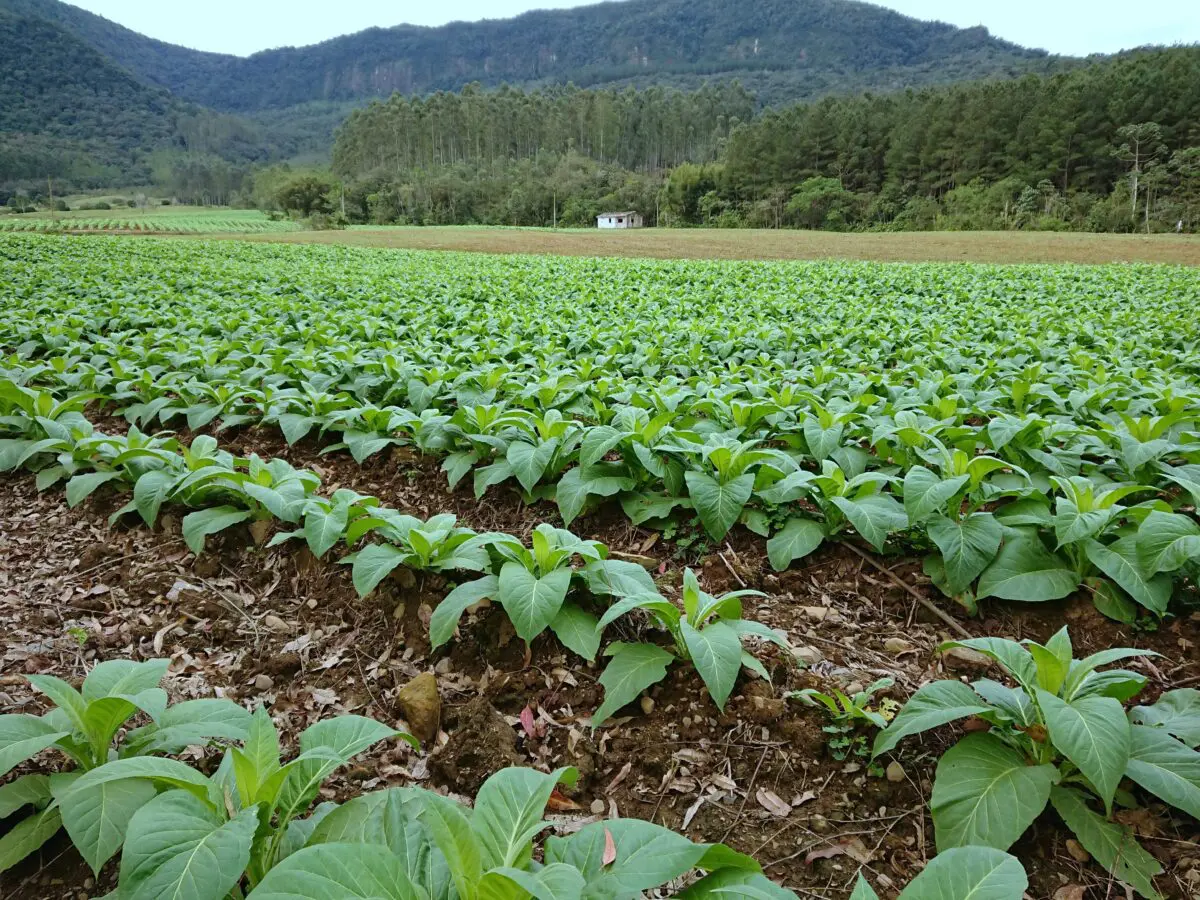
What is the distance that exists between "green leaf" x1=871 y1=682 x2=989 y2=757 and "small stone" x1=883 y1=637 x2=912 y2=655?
623 mm

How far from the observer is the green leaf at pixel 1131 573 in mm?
2510

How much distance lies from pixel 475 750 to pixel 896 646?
67.8 inches

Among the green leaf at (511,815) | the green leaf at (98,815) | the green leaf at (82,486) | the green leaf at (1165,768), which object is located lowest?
the green leaf at (98,815)

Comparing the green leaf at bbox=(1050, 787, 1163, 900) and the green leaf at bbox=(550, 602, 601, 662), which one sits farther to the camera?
the green leaf at bbox=(550, 602, 601, 662)

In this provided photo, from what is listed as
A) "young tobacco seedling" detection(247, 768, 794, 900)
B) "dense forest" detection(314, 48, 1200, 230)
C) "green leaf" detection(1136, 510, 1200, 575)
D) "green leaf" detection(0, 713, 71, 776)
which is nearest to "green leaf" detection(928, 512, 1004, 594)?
"green leaf" detection(1136, 510, 1200, 575)

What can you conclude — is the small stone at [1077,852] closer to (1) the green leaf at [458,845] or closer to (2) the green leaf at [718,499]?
(1) the green leaf at [458,845]

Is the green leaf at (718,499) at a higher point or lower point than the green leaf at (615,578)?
higher

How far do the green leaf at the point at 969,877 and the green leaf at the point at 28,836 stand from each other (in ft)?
6.63

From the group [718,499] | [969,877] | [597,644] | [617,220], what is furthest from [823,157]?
Answer: [969,877]

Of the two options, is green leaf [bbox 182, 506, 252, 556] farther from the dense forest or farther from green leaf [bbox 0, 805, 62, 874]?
the dense forest

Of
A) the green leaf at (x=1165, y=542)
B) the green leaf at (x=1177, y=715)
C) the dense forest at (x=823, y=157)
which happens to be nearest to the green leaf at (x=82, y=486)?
the green leaf at (x=1177, y=715)

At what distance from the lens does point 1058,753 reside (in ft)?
6.24

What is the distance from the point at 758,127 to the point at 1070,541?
95513 millimetres

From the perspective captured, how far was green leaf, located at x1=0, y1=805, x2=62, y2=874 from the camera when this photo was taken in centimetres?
165
